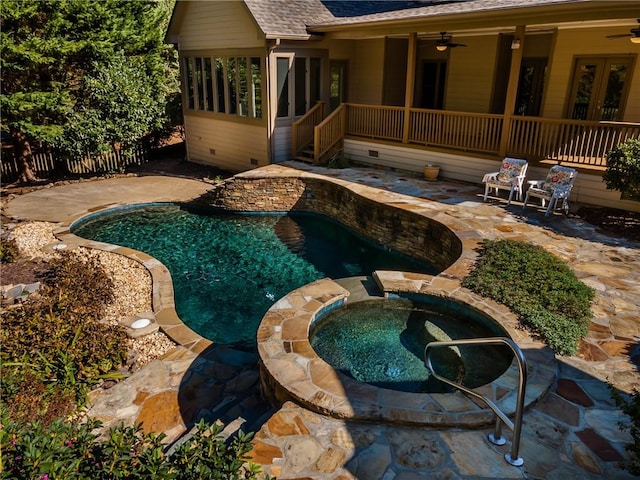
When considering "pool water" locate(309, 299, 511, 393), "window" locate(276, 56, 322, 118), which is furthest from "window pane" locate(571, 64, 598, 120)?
"pool water" locate(309, 299, 511, 393)

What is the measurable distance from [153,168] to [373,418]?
15900 millimetres

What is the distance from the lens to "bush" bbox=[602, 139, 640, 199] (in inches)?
346

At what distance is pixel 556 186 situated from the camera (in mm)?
9852

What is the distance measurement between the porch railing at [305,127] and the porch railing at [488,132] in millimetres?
962

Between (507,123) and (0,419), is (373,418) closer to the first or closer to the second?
(0,419)

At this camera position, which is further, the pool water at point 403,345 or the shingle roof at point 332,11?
the shingle roof at point 332,11

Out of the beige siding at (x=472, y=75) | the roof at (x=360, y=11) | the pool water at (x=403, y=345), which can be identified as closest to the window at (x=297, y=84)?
the roof at (x=360, y=11)

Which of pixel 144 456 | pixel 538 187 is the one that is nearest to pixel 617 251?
pixel 538 187

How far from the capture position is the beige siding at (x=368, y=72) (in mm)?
15711

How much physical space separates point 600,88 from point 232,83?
11474 millimetres

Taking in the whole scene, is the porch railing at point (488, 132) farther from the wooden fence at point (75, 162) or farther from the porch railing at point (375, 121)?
the wooden fence at point (75, 162)

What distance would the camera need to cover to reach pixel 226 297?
8672 mm

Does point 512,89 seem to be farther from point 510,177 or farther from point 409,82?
point 409,82

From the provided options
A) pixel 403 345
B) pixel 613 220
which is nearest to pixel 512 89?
pixel 613 220
